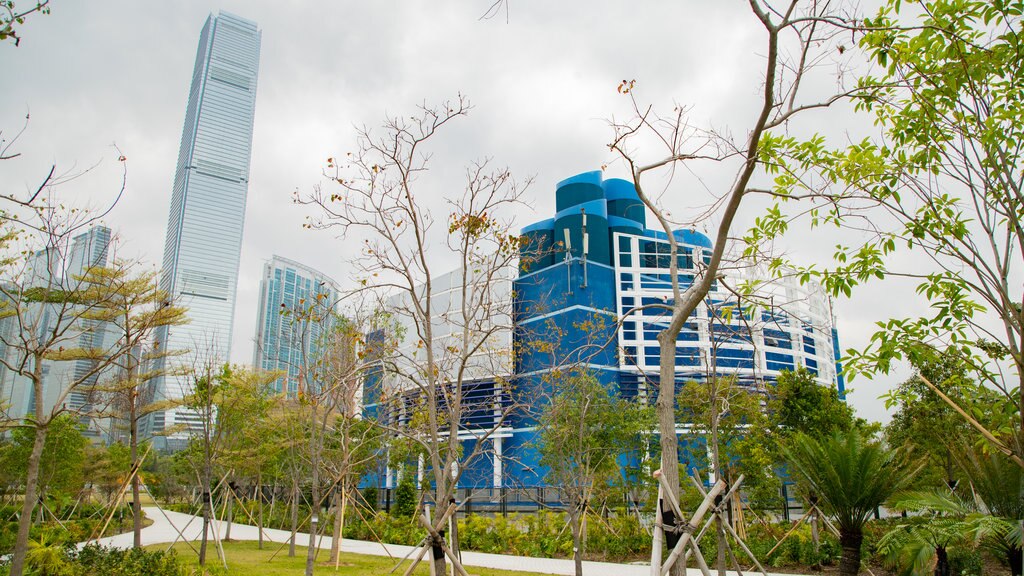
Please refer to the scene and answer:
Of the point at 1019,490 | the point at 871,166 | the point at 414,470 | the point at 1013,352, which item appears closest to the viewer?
the point at 1013,352

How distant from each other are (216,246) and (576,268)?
4531 inches

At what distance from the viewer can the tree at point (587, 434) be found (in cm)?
1353

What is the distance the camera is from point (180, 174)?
138375 millimetres

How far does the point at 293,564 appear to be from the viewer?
42.0ft

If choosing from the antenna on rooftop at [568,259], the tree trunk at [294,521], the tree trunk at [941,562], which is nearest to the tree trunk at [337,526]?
the tree trunk at [294,521]

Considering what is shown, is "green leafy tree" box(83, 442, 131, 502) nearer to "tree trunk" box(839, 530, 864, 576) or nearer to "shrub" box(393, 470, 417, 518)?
"shrub" box(393, 470, 417, 518)

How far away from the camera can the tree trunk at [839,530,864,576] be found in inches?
317

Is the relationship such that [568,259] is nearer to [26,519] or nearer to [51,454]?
[51,454]

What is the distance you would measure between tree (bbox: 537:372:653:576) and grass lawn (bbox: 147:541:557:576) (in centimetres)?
284

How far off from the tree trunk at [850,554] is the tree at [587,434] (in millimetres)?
5040

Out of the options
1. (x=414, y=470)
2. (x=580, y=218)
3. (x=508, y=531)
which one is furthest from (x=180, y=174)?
(x=508, y=531)

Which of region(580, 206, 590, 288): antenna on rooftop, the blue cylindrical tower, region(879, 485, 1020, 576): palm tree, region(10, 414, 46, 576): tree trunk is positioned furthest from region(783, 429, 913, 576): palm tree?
the blue cylindrical tower

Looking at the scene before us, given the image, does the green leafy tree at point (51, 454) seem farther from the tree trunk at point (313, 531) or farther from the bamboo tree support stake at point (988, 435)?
the bamboo tree support stake at point (988, 435)

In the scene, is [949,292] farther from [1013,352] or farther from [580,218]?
[580,218]
